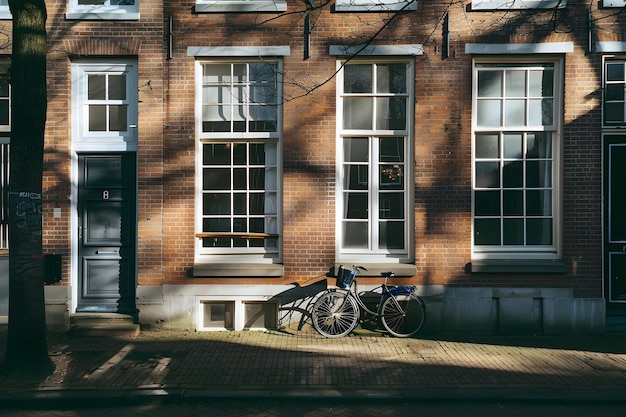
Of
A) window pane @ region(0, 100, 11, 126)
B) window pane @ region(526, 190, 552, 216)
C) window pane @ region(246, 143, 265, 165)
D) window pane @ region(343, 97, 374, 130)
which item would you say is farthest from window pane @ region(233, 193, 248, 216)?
window pane @ region(526, 190, 552, 216)

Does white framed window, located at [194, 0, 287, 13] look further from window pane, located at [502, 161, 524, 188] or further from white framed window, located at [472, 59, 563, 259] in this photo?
window pane, located at [502, 161, 524, 188]

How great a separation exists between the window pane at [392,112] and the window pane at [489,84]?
1306 millimetres

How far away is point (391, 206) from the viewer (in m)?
9.88

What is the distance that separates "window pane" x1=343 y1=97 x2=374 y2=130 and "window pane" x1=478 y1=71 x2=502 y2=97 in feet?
6.16

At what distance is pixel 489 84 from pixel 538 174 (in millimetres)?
1705

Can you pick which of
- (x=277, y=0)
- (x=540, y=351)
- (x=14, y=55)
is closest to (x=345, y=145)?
(x=277, y=0)

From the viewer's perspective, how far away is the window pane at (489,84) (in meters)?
9.78

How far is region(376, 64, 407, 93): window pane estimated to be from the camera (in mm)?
9797

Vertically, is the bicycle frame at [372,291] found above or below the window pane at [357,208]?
below

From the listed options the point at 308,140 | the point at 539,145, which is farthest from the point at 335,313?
the point at 539,145

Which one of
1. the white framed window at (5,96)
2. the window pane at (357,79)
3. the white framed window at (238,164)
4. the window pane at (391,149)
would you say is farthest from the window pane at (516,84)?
the white framed window at (5,96)

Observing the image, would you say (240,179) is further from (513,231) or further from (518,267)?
(518,267)

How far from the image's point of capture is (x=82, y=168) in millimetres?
9891

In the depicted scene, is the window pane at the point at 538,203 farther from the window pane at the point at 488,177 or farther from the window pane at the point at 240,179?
the window pane at the point at 240,179
